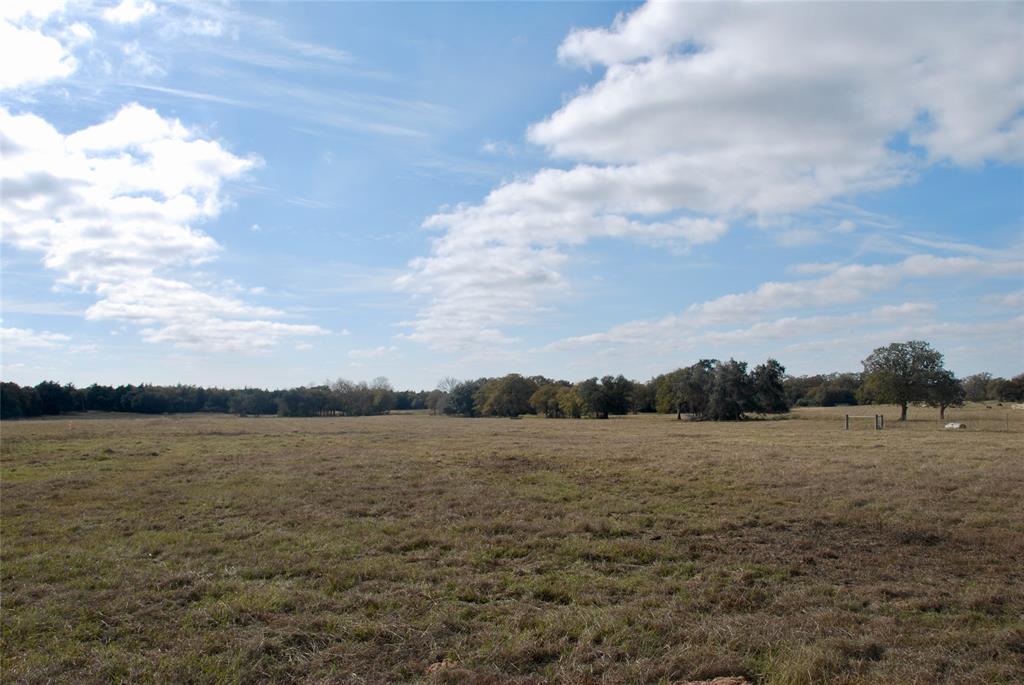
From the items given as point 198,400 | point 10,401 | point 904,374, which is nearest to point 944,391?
point 904,374

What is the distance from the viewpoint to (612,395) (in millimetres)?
102000

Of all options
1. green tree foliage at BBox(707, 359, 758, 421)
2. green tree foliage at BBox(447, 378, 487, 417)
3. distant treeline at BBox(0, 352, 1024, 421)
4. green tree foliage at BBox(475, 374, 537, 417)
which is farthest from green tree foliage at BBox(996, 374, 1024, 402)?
green tree foliage at BBox(447, 378, 487, 417)

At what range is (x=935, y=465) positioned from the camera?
21750 millimetres

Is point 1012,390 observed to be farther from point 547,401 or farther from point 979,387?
point 547,401

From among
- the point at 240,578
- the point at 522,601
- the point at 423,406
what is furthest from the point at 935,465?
the point at 423,406

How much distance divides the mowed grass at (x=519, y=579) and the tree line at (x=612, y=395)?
5102cm

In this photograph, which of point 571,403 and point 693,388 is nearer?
point 693,388

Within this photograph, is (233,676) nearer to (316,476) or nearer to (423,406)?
(316,476)

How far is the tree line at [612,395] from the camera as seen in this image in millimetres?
65000

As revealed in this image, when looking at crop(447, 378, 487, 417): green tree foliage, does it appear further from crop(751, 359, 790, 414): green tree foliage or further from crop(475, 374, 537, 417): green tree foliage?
crop(751, 359, 790, 414): green tree foliage

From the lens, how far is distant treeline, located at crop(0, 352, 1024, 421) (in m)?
83.3

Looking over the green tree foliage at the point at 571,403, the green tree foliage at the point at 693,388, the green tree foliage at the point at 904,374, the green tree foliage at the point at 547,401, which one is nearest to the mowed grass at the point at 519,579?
the green tree foliage at the point at 904,374

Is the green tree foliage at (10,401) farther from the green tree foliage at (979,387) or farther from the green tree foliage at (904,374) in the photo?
the green tree foliage at (979,387)

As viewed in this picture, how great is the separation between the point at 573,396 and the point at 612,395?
635 cm
